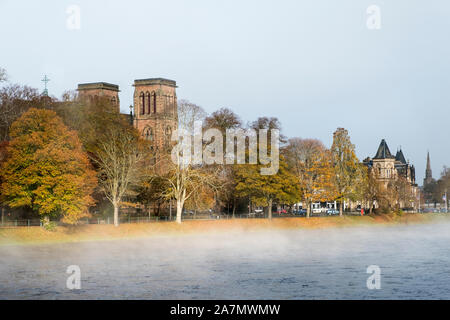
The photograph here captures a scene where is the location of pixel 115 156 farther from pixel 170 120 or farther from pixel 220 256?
pixel 220 256

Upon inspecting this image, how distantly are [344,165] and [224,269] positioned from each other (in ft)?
230

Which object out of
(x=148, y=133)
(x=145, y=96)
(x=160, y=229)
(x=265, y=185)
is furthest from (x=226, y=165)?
(x=145, y=96)

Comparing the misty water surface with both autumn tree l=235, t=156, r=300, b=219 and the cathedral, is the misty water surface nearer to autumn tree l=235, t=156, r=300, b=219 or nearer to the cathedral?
autumn tree l=235, t=156, r=300, b=219

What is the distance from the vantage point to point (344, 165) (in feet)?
382

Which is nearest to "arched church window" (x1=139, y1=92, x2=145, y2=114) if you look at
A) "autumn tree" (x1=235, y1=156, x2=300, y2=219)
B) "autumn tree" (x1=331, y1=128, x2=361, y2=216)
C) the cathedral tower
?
the cathedral tower

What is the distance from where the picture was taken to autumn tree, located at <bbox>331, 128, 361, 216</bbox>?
378 feet

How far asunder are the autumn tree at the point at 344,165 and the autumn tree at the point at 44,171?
54.1m

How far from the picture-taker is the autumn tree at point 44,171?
226 feet

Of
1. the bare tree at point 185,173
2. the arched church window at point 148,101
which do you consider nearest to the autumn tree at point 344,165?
the bare tree at point 185,173

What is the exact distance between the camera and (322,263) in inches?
2131

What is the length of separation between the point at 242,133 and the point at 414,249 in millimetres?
43702

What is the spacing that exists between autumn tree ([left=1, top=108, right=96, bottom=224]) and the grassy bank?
81.6 inches

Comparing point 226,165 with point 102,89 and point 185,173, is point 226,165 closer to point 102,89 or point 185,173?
point 185,173
